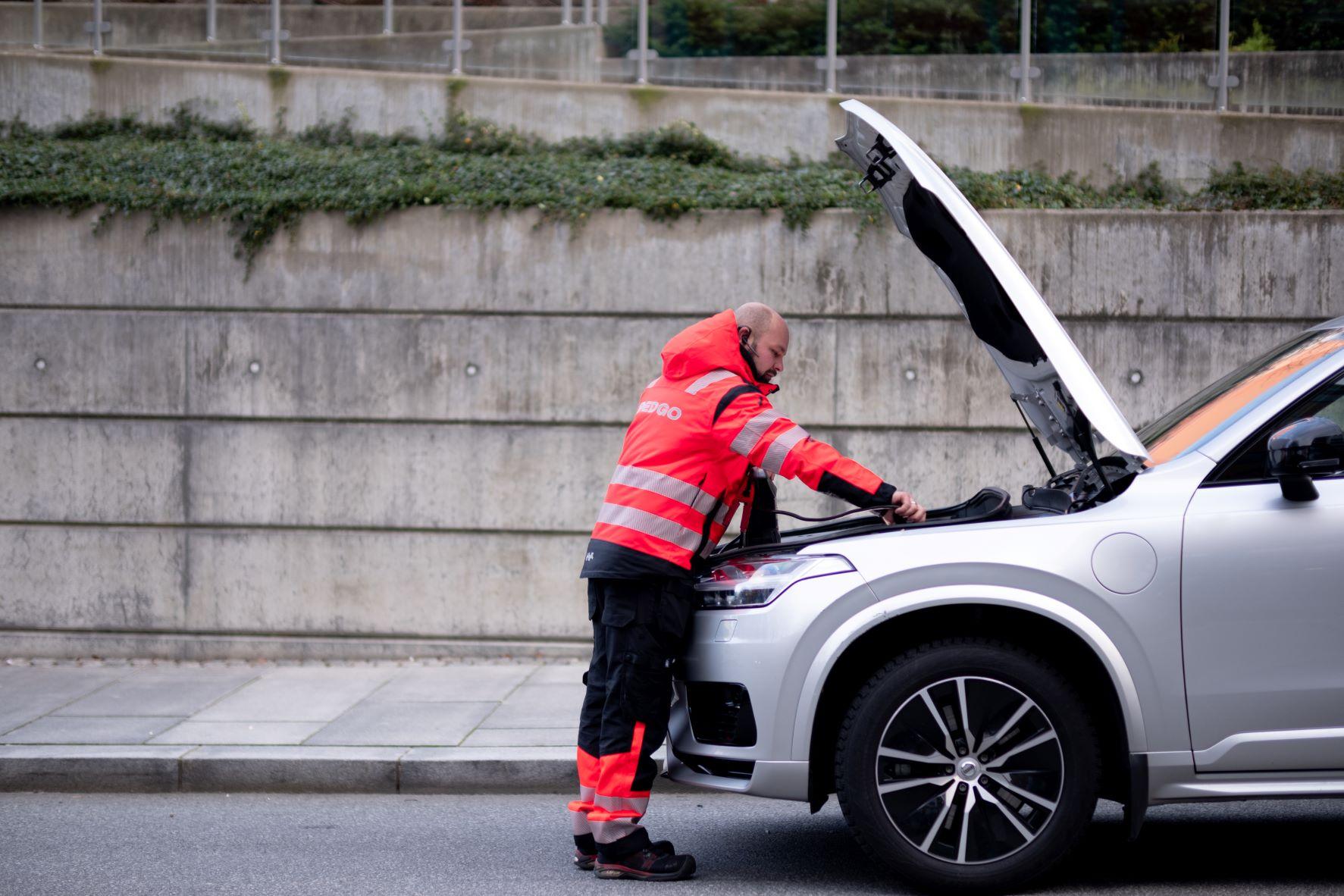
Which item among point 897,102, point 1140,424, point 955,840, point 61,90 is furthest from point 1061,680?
point 61,90

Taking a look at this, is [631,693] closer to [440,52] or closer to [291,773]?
[291,773]

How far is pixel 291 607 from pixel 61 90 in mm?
4905

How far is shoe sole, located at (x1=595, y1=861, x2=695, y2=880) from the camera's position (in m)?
4.42

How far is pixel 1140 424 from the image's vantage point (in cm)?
A: 790

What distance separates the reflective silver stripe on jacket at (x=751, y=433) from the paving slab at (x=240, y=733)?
10.2 ft

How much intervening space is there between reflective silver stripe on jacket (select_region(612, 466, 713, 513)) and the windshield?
1.50 m

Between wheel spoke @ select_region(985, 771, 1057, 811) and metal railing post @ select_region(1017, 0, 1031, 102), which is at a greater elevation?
metal railing post @ select_region(1017, 0, 1031, 102)

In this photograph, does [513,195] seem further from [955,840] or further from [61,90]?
[955,840]

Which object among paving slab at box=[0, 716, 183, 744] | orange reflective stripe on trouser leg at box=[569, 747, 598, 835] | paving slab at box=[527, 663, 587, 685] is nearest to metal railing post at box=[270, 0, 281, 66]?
paving slab at box=[527, 663, 587, 685]

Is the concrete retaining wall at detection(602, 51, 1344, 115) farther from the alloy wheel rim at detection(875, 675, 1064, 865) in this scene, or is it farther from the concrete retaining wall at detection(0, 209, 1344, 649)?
the alloy wheel rim at detection(875, 675, 1064, 865)

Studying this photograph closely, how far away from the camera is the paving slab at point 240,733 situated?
242 inches

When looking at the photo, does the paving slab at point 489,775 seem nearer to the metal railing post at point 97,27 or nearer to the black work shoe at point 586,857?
the black work shoe at point 586,857

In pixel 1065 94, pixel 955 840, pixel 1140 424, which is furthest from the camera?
pixel 1065 94

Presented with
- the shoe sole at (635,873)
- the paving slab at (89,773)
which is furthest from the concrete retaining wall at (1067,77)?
the shoe sole at (635,873)
